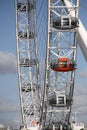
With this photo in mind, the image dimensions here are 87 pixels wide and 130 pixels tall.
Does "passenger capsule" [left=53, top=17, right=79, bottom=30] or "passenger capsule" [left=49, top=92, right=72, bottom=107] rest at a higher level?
"passenger capsule" [left=53, top=17, right=79, bottom=30]

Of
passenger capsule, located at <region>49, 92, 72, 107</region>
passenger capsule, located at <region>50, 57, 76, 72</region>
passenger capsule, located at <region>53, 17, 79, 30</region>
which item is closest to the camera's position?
passenger capsule, located at <region>50, 57, 76, 72</region>

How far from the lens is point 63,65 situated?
173 feet

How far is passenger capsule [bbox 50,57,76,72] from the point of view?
2077 inches

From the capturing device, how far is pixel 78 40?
176 feet

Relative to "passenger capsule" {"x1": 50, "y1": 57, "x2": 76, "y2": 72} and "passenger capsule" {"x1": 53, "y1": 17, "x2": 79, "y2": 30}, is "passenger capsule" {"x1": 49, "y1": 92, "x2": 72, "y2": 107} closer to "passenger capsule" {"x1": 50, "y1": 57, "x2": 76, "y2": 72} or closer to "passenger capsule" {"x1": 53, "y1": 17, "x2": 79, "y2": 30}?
"passenger capsule" {"x1": 50, "y1": 57, "x2": 76, "y2": 72}

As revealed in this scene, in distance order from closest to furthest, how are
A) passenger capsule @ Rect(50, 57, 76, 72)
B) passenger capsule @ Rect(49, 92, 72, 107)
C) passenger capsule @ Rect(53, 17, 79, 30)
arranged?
passenger capsule @ Rect(50, 57, 76, 72) → passenger capsule @ Rect(53, 17, 79, 30) → passenger capsule @ Rect(49, 92, 72, 107)

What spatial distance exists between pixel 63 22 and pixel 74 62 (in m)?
4.21

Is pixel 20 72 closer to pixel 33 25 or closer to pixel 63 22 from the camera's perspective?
pixel 33 25

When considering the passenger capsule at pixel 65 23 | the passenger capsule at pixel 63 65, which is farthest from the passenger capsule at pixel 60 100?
the passenger capsule at pixel 65 23

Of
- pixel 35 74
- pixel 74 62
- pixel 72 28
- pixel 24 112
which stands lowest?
pixel 24 112

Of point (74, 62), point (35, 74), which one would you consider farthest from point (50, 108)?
point (35, 74)

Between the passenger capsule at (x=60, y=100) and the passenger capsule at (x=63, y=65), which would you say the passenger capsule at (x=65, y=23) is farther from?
the passenger capsule at (x=60, y=100)

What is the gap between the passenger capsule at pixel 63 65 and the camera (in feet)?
173

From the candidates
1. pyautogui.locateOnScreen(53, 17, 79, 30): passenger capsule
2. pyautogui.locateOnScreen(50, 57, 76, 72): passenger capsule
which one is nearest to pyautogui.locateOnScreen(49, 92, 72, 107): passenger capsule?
pyautogui.locateOnScreen(50, 57, 76, 72): passenger capsule
